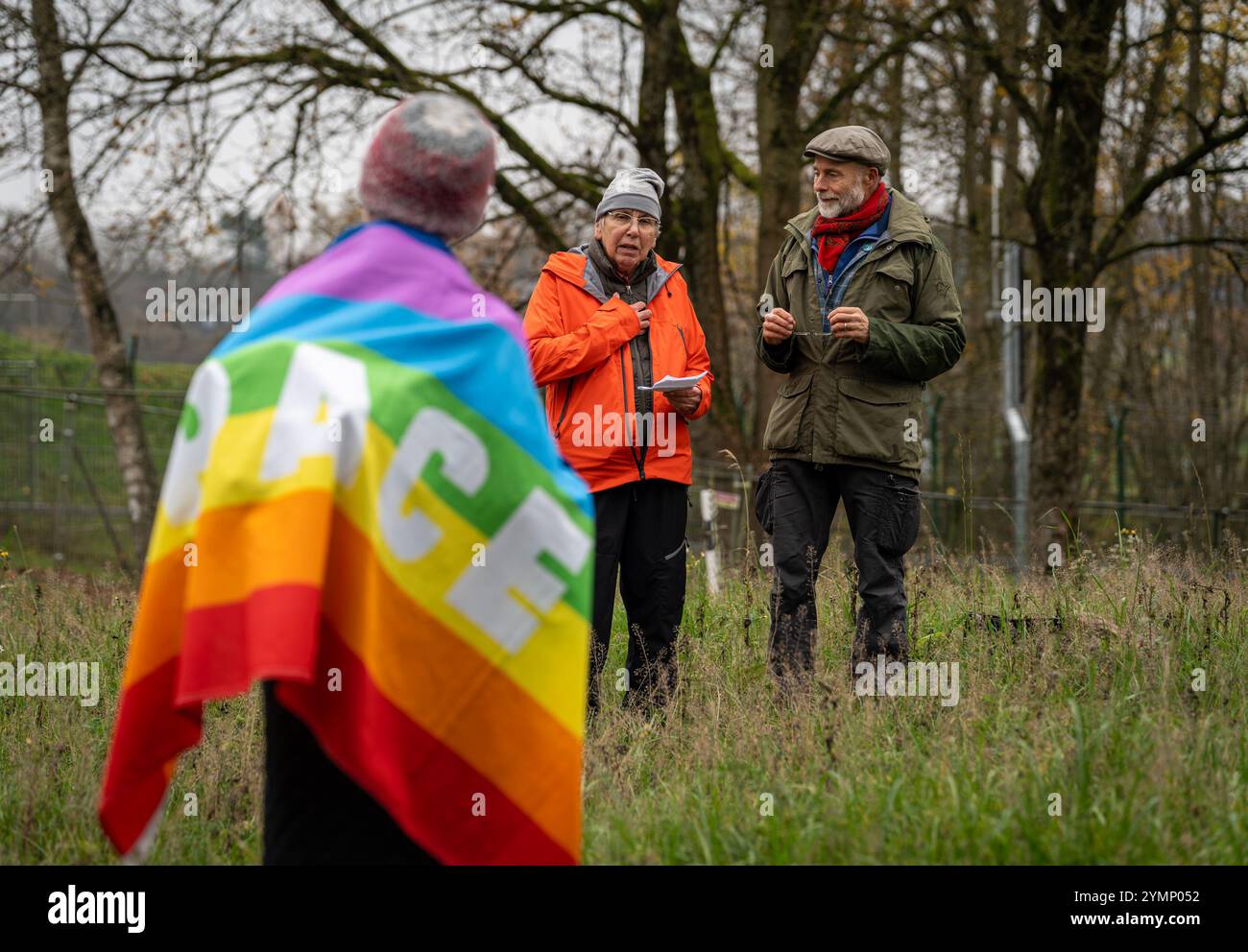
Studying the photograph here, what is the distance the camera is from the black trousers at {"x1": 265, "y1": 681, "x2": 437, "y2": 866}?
2.65 meters

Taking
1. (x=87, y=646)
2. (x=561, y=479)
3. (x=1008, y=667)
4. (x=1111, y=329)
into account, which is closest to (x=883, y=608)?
(x=1008, y=667)

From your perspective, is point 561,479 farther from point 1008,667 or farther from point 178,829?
point 1008,667

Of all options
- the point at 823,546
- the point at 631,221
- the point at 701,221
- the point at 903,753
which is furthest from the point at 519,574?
the point at 701,221

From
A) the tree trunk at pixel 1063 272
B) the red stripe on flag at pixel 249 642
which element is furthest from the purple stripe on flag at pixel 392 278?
the tree trunk at pixel 1063 272

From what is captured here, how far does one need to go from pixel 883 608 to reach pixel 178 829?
8.42 ft

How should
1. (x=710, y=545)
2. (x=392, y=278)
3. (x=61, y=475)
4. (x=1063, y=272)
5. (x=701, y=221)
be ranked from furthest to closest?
(x=61, y=475) → (x=701, y=221) → (x=1063, y=272) → (x=710, y=545) → (x=392, y=278)

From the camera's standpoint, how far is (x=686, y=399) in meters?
5.04

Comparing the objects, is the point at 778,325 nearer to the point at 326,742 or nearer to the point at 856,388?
the point at 856,388

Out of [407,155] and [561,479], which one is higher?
[407,155]

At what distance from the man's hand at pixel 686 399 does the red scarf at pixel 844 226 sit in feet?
2.30

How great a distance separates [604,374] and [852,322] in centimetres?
97
